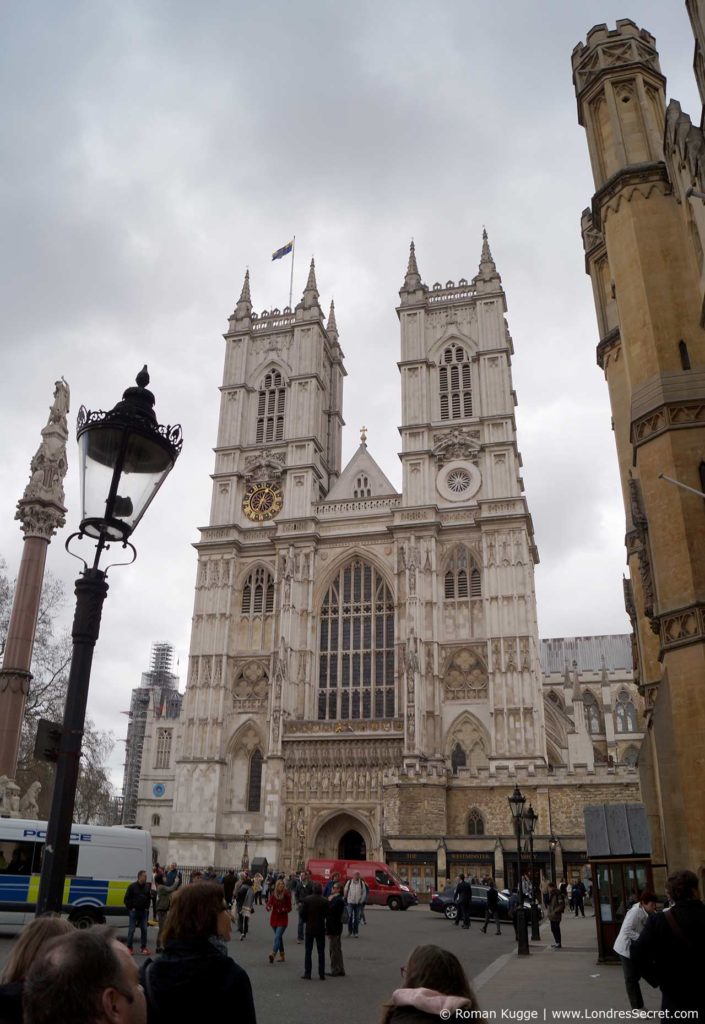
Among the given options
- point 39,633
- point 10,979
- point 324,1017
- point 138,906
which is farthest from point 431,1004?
→ point 39,633

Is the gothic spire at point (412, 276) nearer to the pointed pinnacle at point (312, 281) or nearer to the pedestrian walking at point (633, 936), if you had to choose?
the pointed pinnacle at point (312, 281)

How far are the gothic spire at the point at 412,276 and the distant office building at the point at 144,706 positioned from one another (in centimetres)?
5040

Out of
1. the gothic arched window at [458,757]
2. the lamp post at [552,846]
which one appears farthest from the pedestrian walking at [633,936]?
the gothic arched window at [458,757]

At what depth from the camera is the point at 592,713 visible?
61.6 m

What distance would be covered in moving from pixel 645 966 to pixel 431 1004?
10.9 feet

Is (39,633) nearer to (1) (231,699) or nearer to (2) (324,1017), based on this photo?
(1) (231,699)

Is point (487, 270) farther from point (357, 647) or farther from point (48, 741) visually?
point (48, 741)

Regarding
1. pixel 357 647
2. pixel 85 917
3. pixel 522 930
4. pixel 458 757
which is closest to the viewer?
pixel 522 930

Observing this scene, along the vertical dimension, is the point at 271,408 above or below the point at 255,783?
above

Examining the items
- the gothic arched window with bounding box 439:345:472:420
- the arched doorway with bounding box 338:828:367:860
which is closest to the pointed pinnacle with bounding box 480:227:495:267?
the gothic arched window with bounding box 439:345:472:420

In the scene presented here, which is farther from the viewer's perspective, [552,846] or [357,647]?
[357,647]

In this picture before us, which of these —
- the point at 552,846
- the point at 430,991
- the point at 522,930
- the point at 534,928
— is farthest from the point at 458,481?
the point at 430,991

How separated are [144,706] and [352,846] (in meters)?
64.2

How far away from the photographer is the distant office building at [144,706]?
87.4 m
